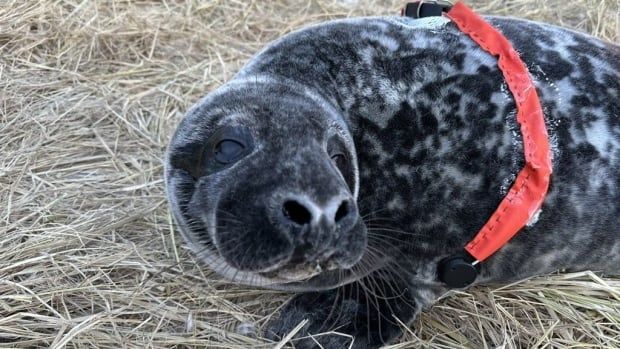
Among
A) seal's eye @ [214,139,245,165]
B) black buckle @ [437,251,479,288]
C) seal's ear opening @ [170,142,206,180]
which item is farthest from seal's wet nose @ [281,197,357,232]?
black buckle @ [437,251,479,288]

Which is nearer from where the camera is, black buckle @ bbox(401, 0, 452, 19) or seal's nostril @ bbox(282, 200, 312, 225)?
seal's nostril @ bbox(282, 200, 312, 225)

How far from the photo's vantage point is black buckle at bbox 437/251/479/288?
2375 millimetres

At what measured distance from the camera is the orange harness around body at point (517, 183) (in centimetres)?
230

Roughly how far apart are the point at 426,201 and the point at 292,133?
52 centimetres

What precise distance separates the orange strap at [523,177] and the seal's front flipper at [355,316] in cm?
32

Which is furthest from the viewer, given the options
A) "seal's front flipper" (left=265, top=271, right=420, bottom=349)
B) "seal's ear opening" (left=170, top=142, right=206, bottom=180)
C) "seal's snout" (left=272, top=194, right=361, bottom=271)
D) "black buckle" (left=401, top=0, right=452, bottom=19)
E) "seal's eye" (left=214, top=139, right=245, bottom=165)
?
"black buckle" (left=401, top=0, right=452, bottom=19)

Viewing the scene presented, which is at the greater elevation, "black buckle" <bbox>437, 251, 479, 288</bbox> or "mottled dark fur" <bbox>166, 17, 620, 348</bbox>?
"mottled dark fur" <bbox>166, 17, 620, 348</bbox>

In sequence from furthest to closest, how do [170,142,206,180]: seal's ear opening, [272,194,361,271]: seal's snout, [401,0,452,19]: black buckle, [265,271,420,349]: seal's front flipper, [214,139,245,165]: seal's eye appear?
[401,0,452,19]: black buckle, [265,271,420,349]: seal's front flipper, [170,142,206,180]: seal's ear opening, [214,139,245,165]: seal's eye, [272,194,361,271]: seal's snout

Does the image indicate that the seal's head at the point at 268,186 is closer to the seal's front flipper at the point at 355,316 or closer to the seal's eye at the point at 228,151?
the seal's eye at the point at 228,151

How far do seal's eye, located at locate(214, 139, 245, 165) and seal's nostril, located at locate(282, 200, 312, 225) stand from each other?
301mm

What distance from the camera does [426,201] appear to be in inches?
94.2

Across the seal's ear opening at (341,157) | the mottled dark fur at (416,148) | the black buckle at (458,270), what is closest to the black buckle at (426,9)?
the mottled dark fur at (416,148)

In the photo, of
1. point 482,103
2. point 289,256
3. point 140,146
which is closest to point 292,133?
point 289,256

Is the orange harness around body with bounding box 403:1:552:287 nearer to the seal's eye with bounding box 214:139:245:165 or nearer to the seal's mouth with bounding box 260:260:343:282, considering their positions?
the seal's mouth with bounding box 260:260:343:282
